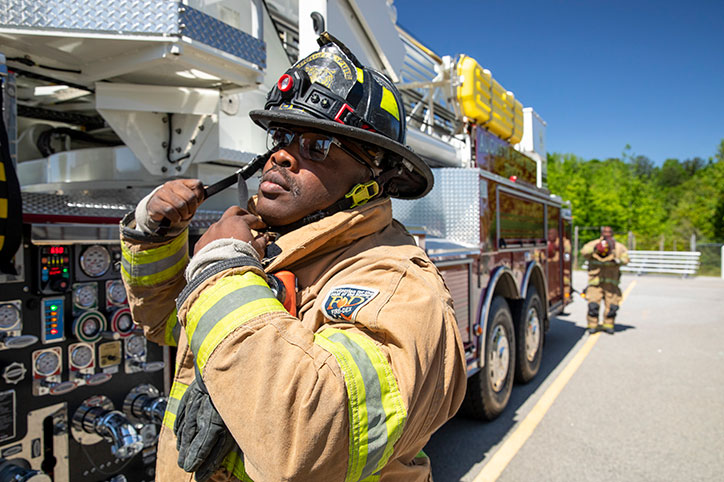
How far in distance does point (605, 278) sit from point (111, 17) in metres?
8.60

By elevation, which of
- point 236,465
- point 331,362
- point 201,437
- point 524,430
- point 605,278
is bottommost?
point 524,430

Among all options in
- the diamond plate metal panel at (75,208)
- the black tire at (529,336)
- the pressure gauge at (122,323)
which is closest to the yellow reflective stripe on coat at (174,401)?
the pressure gauge at (122,323)

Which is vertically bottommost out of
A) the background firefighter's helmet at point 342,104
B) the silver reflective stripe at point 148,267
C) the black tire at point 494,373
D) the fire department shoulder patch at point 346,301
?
the black tire at point 494,373

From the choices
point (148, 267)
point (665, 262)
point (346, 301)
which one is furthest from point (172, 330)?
point (665, 262)

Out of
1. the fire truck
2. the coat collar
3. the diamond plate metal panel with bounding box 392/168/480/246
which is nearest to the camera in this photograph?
the coat collar

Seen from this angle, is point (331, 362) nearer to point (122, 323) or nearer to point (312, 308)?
point (312, 308)

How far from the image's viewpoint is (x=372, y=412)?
3.20 ft

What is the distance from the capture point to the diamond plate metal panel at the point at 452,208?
398 centimetres

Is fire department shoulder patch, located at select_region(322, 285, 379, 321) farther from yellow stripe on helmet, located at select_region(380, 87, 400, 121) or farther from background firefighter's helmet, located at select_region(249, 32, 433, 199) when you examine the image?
yellow stripe on helmet, located at select_region(380, 87, 400, 121)

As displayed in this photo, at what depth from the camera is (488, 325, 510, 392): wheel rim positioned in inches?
169

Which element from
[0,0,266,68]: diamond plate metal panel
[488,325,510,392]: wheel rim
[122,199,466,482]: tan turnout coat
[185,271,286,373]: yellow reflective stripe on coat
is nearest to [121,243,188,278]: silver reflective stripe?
[122,199,466,482]: tan turnout coat

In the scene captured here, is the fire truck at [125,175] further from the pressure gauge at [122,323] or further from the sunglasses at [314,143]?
the sunglasses at [314,143]

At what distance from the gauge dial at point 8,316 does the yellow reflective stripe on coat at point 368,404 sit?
4.49 feet

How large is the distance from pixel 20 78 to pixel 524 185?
4244 millimetres
